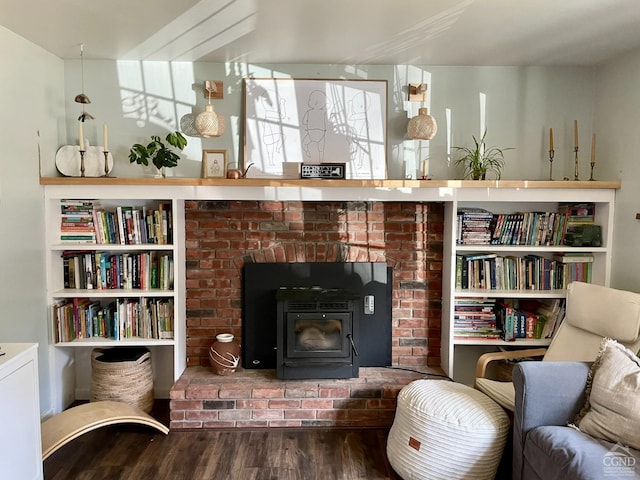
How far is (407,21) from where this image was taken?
243cm

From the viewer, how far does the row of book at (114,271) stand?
10.1 ft

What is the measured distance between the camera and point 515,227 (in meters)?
3.17

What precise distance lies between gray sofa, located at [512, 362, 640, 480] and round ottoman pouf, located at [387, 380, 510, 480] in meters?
0.12

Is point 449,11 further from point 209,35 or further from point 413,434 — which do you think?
point 413,434

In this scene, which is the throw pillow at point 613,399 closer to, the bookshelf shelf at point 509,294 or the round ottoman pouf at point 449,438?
the round ottoman pouf at point 449,438

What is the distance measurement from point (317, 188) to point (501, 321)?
1635 millimetres

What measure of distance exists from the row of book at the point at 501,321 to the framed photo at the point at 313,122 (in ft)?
3.74

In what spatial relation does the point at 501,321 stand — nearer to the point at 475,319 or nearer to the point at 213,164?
the point at 475,319

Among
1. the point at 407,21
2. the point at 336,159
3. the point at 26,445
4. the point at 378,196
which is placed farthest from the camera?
the point at 336,159

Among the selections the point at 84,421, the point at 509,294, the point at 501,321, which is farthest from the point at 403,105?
the point at 84,421

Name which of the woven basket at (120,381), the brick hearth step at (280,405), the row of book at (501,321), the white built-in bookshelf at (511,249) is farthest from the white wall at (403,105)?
the brick hearth step at (280,405)

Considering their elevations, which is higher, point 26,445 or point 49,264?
point 49,264

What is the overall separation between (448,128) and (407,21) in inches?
39.0

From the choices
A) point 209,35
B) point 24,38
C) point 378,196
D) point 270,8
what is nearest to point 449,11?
point 270,8
